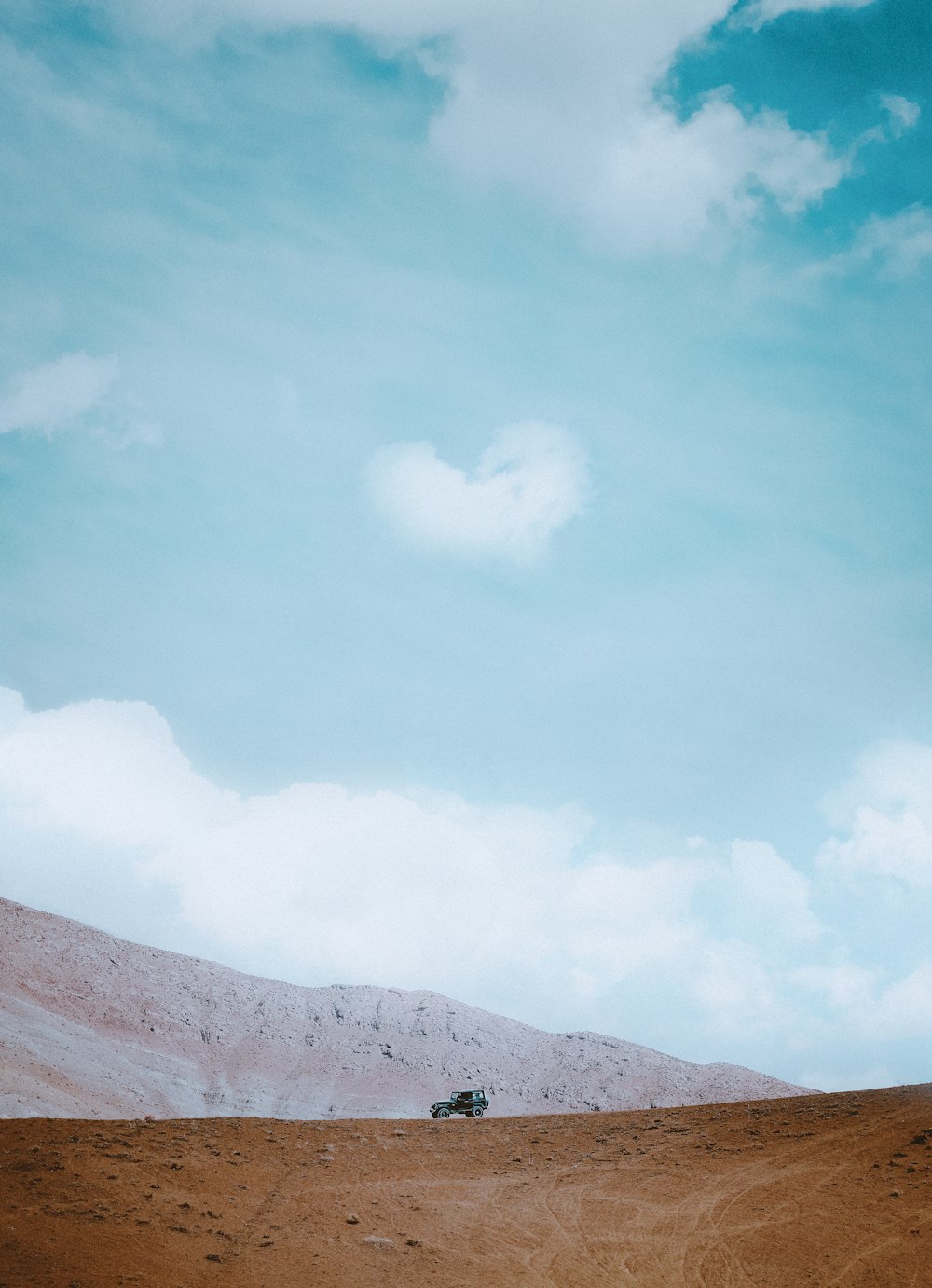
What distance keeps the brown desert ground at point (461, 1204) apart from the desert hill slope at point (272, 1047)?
44.7m

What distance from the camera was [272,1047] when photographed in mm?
80438

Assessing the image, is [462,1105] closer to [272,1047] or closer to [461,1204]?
[461,1204]

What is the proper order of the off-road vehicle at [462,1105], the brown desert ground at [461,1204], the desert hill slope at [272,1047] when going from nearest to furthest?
the brown desert ground at [461,1204]
the off-road vehicle at [462,1105]
the desert hill slope at [272,1047]

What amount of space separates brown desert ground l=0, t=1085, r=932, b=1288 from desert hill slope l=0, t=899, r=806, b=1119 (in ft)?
147

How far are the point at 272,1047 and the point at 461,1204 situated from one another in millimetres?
69568

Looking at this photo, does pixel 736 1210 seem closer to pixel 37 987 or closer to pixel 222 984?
pixel 37 987

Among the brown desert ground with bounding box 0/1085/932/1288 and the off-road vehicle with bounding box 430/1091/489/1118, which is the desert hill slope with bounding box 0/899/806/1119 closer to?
the off-road vehicle with bounding box 430/1091/489/1118

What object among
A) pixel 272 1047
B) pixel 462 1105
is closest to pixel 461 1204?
pixel 462 1105

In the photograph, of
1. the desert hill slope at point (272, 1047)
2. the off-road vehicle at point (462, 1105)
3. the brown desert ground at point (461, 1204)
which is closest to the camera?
the brown desert ground at point (461, 1204)

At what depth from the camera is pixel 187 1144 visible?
20.1m

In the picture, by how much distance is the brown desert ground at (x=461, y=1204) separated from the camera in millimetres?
14898

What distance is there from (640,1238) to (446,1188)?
496 cm

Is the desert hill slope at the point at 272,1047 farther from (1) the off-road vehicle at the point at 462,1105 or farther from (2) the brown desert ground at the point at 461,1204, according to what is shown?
(2) the brown desert ground at the point at 461,1204

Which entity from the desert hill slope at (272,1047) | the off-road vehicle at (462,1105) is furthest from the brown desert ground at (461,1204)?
the desert hill slope at (272,1047)
